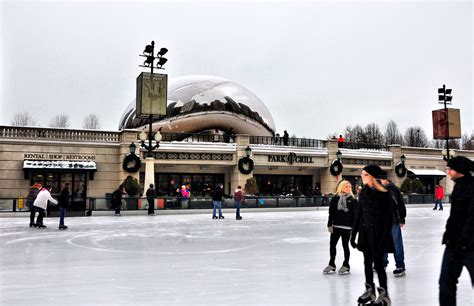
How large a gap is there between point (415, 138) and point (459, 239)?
8181 centimetres

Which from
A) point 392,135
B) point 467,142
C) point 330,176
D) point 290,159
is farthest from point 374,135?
point 290,159

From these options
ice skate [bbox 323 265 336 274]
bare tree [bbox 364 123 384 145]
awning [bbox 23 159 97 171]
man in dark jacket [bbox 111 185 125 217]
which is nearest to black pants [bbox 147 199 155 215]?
man in dark jacket [bbox 111 185 125 217]

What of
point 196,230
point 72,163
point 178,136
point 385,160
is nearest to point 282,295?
point 196,230

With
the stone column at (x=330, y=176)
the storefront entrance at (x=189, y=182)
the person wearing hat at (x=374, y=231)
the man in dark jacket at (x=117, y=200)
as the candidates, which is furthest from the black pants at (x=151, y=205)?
the stone column at (x=330, y=176)

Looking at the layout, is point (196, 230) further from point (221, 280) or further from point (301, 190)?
point (301, 190)

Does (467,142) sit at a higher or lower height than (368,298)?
higher

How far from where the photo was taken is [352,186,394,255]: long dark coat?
491cm

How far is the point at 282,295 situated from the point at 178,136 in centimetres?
2802

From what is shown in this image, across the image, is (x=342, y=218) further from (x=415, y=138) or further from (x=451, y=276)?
(x=415, y=138)

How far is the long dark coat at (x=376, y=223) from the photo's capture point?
16.1 feet

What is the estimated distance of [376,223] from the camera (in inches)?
195

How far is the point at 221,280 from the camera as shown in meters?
6.23

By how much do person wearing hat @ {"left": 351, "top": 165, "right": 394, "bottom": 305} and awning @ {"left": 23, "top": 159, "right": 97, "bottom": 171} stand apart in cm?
2573

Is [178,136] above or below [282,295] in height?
above
